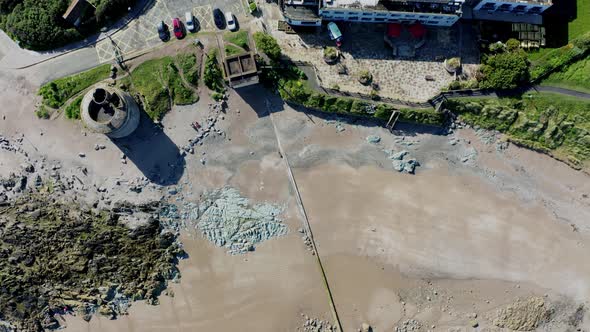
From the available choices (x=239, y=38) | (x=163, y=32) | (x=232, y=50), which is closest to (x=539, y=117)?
(x=239, y=38)

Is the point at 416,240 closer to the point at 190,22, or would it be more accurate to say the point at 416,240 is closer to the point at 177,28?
the point at 190,22

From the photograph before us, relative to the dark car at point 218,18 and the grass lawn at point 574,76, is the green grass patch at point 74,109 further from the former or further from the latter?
the grass lawn at point 574,76

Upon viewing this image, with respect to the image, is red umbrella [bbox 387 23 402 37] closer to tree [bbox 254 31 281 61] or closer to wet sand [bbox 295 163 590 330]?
tree [bbox 254 31 281 61]

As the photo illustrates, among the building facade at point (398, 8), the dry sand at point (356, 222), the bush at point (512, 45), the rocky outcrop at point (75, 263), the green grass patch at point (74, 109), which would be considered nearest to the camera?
the building facade at point (398, 8)

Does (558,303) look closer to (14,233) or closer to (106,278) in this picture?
(106,278)

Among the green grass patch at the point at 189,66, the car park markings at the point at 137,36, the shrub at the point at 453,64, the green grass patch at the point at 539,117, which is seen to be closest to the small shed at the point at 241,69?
the green grass patch at the point at 189,66

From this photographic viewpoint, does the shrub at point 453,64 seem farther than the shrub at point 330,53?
No
